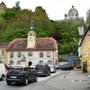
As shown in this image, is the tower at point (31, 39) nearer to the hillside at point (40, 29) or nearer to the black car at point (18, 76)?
the hillside at point (40, 29)

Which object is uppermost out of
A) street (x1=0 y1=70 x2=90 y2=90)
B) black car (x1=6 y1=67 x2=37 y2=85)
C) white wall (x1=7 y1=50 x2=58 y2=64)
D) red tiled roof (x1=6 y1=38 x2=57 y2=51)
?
red tiled roof (x1=6 y1=38 x2=57 y2=51)

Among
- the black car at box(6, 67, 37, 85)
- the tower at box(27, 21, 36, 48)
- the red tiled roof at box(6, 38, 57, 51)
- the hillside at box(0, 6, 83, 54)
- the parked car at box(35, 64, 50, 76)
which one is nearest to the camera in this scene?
the black car at box(6, 67, 37, 85)

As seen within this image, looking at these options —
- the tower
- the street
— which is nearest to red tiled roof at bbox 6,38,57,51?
the tower

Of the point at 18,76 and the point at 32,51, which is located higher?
the point at 32,51

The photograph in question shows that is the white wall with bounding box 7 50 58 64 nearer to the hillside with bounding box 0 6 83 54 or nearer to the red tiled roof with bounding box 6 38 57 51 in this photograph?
the red tiled roof with bounding box 6 38 57 51

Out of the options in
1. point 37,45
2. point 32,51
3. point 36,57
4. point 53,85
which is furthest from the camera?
point 37,45

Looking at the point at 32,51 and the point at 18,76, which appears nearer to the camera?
the point at 18,76

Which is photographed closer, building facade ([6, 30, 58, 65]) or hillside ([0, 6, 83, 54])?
building facade ([6, 30, 58, 65])

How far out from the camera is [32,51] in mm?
95938

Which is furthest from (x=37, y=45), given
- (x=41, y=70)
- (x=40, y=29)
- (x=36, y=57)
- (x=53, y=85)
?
(x=53, y=85)

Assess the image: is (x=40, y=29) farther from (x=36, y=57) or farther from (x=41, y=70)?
(x=41, y=70)

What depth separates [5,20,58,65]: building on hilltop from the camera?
94.7 metres

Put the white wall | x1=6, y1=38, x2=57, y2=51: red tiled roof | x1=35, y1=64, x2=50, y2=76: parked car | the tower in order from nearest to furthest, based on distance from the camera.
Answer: x1=35, y1=64, x2=50, y2=76: parked car, the white wall, x1=6, y1=38, x2=57, y2=51: red tiled roof, the tower

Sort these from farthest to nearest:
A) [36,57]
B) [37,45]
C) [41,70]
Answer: [37,45] → [36,57] → [41,70]
